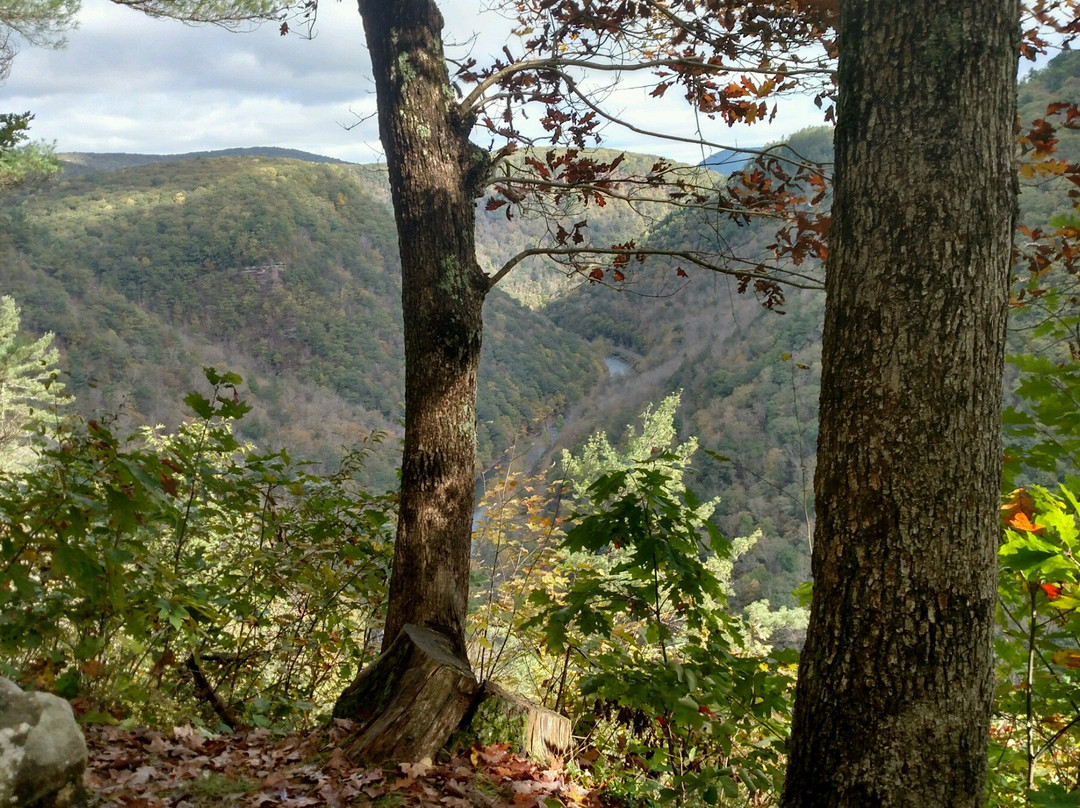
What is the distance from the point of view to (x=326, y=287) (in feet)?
209

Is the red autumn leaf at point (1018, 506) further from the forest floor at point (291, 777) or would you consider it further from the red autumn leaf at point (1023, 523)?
the forest floor at point (291, 777)

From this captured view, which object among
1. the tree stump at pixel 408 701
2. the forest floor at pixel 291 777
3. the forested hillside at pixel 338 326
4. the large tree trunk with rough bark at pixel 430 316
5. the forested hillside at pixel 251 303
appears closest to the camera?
the forest floor at pixel 291 777

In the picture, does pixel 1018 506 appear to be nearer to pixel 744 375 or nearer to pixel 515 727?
pixel 515 727

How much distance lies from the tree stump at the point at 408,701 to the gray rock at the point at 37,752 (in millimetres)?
1018

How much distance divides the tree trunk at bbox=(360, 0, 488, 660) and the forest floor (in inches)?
24.5

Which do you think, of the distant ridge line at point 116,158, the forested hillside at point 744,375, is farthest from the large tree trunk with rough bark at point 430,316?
the distant ridge line at point 116,158

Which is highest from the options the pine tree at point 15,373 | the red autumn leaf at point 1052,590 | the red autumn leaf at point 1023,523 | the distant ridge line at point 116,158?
the distant ridge line at point 116,158

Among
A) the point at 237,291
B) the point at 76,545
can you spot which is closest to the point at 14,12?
the point at 76,545

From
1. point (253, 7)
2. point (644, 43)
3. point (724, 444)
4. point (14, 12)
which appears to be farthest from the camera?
point (724, 444)

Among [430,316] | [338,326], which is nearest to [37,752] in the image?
[430,316]

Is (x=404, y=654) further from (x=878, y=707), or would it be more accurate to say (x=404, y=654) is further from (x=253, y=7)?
(x=253, y=7)

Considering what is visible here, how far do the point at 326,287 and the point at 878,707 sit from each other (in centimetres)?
6621

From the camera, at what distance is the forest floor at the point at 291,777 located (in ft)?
7.34

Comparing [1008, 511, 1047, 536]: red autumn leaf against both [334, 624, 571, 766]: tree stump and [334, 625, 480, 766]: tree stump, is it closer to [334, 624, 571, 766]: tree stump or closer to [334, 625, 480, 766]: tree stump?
[334, 624, 571, 766]: tree stump
